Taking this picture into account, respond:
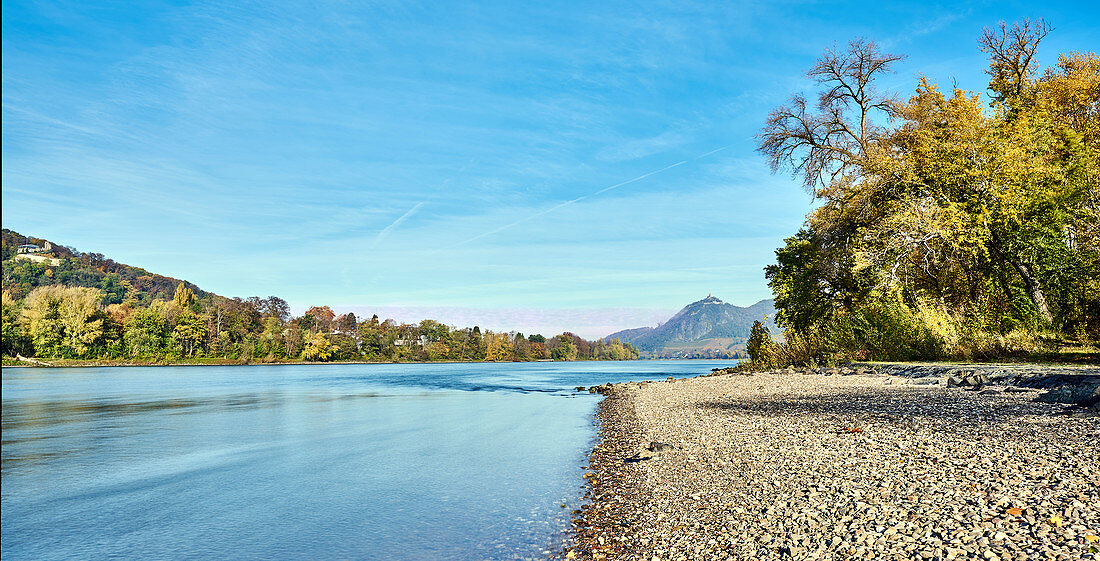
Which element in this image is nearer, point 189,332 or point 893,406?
point 893,406

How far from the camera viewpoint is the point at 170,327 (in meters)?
105

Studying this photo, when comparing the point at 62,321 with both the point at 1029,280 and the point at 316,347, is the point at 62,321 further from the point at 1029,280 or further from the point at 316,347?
the point at 1029,280

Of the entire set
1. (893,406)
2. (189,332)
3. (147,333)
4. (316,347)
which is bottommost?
(893,406)

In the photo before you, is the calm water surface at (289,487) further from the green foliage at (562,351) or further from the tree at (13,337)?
the green foliage at (562,351)

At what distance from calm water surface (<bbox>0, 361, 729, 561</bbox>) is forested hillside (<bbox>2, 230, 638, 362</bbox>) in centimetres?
8669

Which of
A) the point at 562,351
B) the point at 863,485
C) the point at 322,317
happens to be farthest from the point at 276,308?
the point at 863,485

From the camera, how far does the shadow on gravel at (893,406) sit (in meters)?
10.5

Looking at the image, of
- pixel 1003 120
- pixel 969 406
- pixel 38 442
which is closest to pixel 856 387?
pixel 969 406

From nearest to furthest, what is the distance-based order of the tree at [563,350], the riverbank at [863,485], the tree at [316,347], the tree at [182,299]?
the riverbank at [863,485], the tree at [182,299], the tree at [316,347], the tree at [563,350]

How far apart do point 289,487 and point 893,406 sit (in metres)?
12.5

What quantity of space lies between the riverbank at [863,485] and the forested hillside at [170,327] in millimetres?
106456

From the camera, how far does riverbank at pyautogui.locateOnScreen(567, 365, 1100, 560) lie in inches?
199

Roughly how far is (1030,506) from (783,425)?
255 inches

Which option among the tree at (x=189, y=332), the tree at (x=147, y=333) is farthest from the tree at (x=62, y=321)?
the tree at (x=189, y=332)
